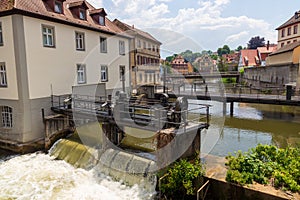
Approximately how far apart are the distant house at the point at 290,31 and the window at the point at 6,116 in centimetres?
4277

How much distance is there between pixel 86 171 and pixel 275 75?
27585 millimetres

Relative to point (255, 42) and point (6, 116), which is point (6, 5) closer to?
point (6, 116)

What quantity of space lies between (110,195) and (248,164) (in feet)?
15.1

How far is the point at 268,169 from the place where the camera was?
5.89m

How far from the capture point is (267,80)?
3161 centimetres

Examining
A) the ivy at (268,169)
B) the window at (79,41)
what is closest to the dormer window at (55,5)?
the window at (79,41)

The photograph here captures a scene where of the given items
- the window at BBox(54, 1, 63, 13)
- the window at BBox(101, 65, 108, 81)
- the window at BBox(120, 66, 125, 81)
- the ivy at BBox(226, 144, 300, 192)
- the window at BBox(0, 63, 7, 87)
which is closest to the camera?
the ivy at BBox(226, 144, 300, 192)

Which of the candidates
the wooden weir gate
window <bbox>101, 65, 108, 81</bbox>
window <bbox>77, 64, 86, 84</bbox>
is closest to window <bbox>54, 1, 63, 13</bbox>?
window <bbox>77, 64, 86, 84</bbox>

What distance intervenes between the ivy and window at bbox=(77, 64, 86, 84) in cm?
1179

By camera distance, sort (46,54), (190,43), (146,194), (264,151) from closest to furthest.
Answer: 1. (264,151)
2. (146,194)
3. (190,43)
4. (46,54)

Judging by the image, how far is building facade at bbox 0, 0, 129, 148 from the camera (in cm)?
1131

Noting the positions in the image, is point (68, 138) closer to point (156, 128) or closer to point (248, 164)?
point (156, 128)

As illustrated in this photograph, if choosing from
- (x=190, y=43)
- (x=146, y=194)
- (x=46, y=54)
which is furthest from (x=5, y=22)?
(x=146, y=194)

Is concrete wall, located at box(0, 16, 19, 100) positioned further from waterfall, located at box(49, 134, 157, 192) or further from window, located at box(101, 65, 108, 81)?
window, located at box(101, 65, 108, 81)
